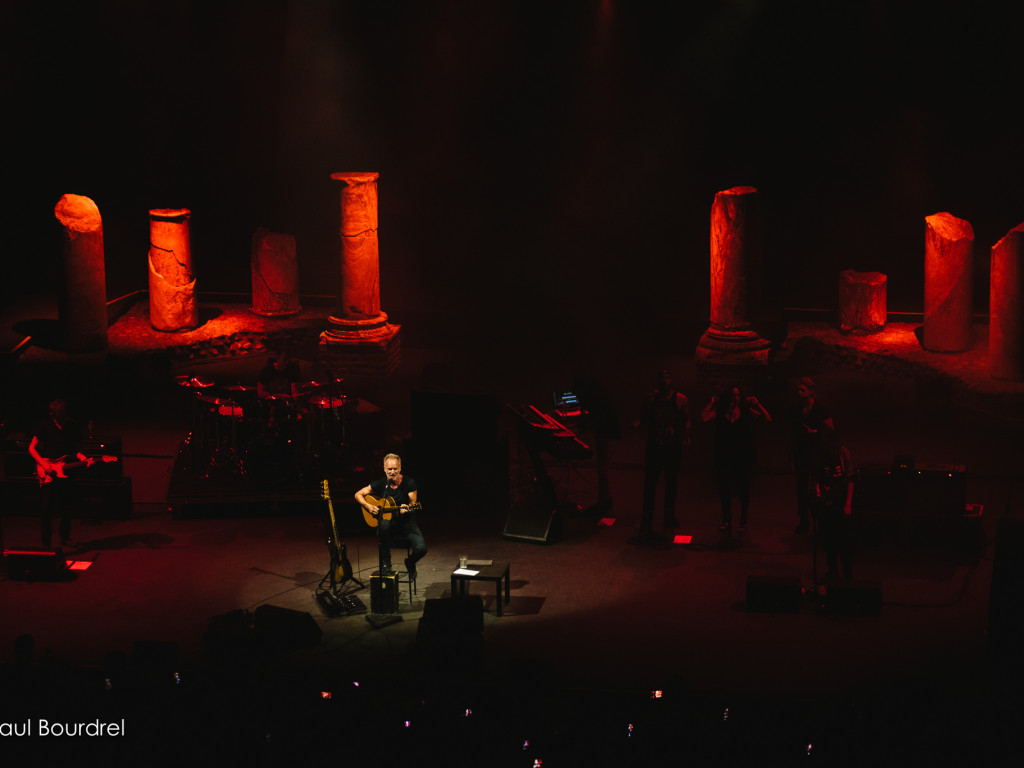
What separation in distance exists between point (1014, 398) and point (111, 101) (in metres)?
15.4

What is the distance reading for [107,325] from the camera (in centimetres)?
2016

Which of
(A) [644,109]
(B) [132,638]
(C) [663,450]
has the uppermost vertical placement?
(A) [644,109]

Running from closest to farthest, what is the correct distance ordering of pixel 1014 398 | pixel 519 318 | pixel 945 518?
pixel 945 518
pixel 1014 398
pixel 519 318

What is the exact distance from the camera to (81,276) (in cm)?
1930

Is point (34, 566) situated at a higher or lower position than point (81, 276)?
lower

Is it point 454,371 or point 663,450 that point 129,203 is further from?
point 663,450

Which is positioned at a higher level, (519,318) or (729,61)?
(729,61)

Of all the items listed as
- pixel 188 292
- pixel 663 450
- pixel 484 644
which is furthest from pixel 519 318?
pixel 484 644

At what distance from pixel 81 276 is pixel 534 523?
8.70 metres

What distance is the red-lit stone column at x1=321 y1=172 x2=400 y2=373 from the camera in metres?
19.6

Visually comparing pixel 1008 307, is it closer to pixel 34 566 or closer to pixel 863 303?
pixel 863 303

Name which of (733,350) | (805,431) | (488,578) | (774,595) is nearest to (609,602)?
(488,578)

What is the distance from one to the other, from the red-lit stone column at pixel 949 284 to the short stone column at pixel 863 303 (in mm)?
1212

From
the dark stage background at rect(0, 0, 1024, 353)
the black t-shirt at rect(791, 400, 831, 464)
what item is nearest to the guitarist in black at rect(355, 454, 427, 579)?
the black t-shirt at rect(791, 400, 831, 464)
